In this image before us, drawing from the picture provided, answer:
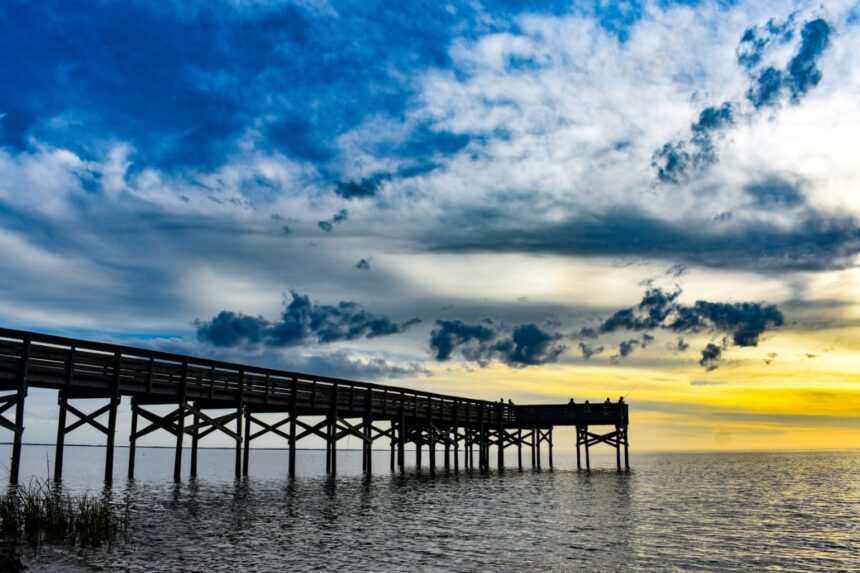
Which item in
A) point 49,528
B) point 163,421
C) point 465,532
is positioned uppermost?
point 163,421

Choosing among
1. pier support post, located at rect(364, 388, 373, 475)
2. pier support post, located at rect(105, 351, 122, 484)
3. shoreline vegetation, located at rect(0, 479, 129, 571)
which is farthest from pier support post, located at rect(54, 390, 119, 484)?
pier support post, located at rect(364, 388, 373, 475)

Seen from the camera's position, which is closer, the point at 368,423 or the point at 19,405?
the point at 19,405

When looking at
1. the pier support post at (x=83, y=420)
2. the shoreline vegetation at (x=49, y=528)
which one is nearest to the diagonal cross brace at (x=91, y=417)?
the pier support post at (x=83, y=420)

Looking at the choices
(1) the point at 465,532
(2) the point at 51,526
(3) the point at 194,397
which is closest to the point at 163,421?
(3) the point at 194,397

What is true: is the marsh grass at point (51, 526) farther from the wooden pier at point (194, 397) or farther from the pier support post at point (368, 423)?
the pier support post at point (368, 423)

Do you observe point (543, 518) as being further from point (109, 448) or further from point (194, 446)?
point (194, 446)

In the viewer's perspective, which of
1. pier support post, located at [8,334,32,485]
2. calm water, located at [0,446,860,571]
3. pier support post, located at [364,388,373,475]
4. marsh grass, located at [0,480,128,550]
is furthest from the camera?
pier support post, located at [364,388,373,475]

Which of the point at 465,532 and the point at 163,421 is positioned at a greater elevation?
the point at 163,421

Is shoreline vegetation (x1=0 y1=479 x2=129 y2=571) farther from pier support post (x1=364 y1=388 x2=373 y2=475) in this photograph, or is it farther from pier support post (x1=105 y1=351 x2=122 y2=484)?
pier support post (x1=364 y1=388 x2=373 y2=475)

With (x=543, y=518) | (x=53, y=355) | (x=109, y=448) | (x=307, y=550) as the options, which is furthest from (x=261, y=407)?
(x=307, y=550)

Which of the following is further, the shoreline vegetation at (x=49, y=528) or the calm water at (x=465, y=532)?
the shoreline vegetation at (x=49, y=528)

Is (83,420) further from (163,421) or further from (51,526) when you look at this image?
(51,526)

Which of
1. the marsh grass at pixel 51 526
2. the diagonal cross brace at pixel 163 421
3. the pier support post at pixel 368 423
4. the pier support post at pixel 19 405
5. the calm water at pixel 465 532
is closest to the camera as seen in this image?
the calm water at pixel 465 532

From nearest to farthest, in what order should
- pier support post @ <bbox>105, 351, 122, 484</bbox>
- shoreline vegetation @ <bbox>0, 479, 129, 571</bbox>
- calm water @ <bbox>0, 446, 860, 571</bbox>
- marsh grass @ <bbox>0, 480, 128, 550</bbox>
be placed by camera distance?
calm water @ <bbox>0, 446, 860, 571</bbox> → shoreline vegetation @ <bbox>0, 479, 129, 571</bbox> → marsh grass @ <bbox>0, 480, 128, 550</bbox> → pier support post @ <bbox>105, 351, 122, 484</bbox>
